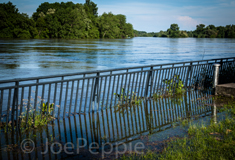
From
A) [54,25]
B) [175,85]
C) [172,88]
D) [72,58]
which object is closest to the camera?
[172,88]

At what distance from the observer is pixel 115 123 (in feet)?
19.6

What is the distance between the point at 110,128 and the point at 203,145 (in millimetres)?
2104

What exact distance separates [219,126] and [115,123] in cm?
241

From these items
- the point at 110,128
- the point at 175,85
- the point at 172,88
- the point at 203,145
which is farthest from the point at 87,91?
the point at 175,85

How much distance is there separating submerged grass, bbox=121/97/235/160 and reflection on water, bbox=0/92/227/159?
40cm

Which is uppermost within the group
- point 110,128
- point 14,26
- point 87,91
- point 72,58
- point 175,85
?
point 14,26

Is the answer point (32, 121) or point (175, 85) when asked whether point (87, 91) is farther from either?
point (175, 85)

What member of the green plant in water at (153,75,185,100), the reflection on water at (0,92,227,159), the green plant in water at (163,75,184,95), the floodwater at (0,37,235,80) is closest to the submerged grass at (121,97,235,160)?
the reflection on water at (0,92,227,159)

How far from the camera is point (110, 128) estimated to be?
5.59 metres

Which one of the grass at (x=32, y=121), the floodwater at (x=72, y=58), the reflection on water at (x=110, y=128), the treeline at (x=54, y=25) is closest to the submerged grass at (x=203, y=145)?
the reflection on water at (x=110, y=128)

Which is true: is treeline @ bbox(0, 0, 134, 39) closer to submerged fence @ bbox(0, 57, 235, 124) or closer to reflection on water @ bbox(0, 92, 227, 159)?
submerged fence @ bbox(0, 57, 235, 124)

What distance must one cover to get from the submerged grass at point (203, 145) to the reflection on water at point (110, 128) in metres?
0.40

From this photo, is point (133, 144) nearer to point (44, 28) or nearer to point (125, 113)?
point (125, 113)

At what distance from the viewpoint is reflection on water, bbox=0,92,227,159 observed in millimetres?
4453
